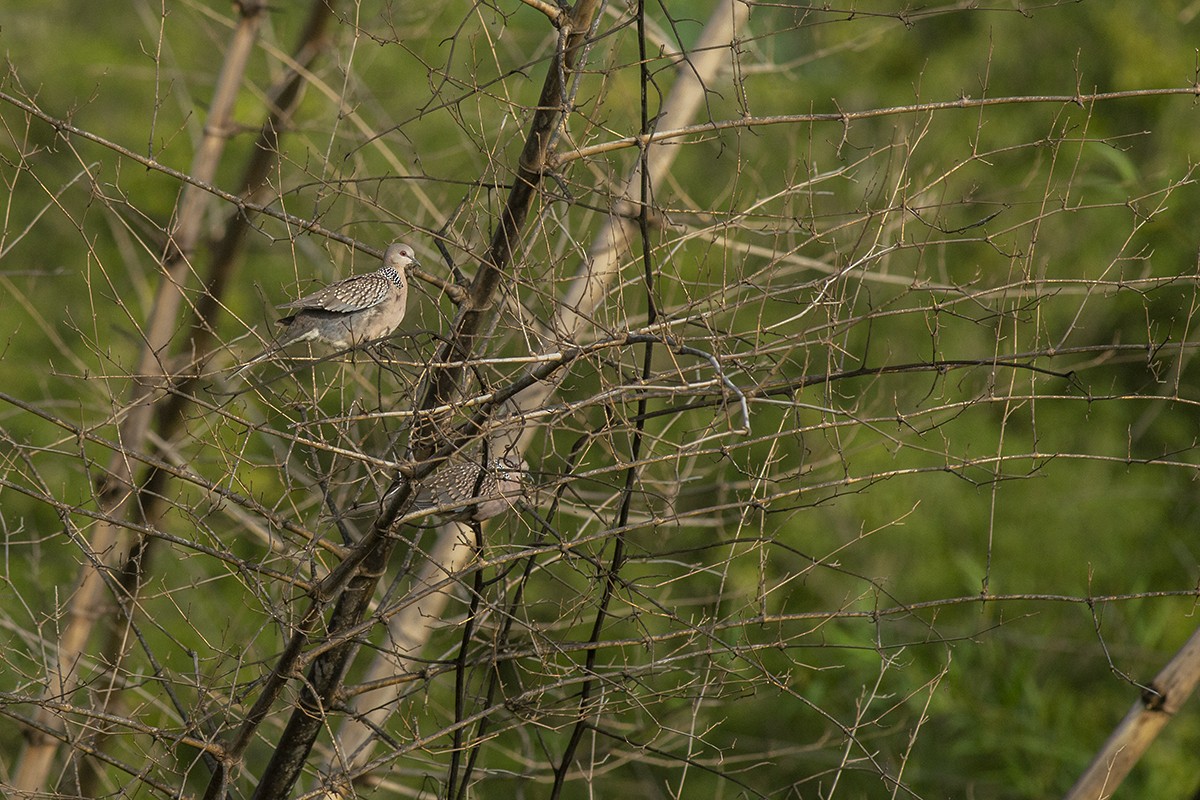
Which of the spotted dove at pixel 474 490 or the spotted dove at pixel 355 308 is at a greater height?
the spotted dove at pixel 355 308

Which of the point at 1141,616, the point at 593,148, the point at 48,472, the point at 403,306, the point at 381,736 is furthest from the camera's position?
the point at 48,472

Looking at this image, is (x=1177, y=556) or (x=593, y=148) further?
(x=1177, y=556)

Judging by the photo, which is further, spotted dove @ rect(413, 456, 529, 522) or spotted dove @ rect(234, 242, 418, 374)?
spotted dove @ rect(234, 242, 418, 374)

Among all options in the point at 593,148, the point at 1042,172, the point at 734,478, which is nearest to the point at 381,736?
the point at 593,148

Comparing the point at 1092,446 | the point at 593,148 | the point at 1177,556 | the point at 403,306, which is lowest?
the point at 1177,556

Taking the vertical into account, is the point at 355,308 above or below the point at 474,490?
above

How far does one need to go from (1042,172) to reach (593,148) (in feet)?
24.3

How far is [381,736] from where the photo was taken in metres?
4.01

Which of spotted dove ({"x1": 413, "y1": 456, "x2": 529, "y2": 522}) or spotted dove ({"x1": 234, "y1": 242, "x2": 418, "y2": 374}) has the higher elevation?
spotted dove ({"x1": 234, "y1": 242, "x2": 418, "y2": 374})

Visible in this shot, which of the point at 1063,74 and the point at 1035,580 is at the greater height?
the point at 1063,74

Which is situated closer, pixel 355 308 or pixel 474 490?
pixel 474 490

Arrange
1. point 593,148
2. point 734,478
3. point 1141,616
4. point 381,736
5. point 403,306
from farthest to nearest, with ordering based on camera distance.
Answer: point 734,478
point 1141,616
point 403,306
point 381,736
point 593,148

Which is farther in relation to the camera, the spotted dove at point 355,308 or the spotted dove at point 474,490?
the spotted dove at point 355,308

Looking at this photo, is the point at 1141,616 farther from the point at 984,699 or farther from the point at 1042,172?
the point at 1042,172
